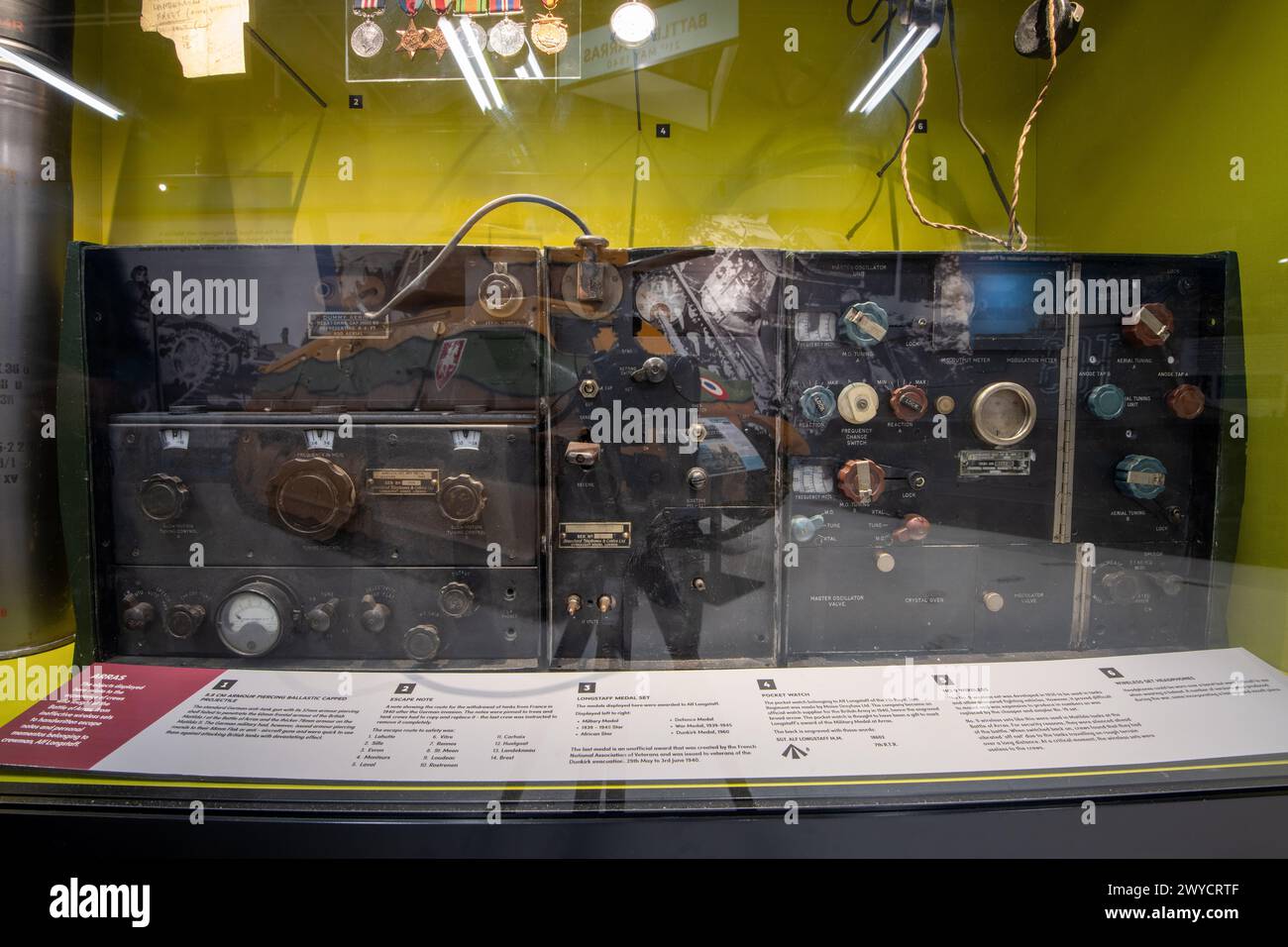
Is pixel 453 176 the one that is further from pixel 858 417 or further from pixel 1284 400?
pixel 1284 400

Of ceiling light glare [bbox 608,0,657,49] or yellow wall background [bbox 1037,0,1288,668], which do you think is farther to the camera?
ceiling light glare [bbox 608,0,657,49]

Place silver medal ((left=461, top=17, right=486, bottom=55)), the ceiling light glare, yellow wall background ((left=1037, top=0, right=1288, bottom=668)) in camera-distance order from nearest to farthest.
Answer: yellow wall background ((left=1037, top=0, right=1288, bottom=668)) → silver medal ((left=461, top=17, right=486, bottom=55)) → the ceiling light glare

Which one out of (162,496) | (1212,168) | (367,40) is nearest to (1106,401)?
(1212,168)

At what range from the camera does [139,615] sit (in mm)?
1679

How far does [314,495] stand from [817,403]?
163cm

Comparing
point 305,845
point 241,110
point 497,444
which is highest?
point 241,110

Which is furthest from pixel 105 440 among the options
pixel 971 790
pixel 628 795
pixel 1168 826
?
pixel 1168 826

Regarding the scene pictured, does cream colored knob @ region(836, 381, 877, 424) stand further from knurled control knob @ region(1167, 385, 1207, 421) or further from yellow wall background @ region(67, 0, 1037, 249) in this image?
knurled control knob @ region(1167, 385, 1207, 421)

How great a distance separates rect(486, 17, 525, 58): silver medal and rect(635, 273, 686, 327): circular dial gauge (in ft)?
3.00

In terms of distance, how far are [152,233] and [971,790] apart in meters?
3.21

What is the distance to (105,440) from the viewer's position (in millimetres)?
1692

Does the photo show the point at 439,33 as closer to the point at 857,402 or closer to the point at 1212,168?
the point at 857,402

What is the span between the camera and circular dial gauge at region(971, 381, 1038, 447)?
174 cm

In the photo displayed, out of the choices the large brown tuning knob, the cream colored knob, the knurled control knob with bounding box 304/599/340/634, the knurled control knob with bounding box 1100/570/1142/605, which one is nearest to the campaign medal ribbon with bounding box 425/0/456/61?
the large brown tuning knob
